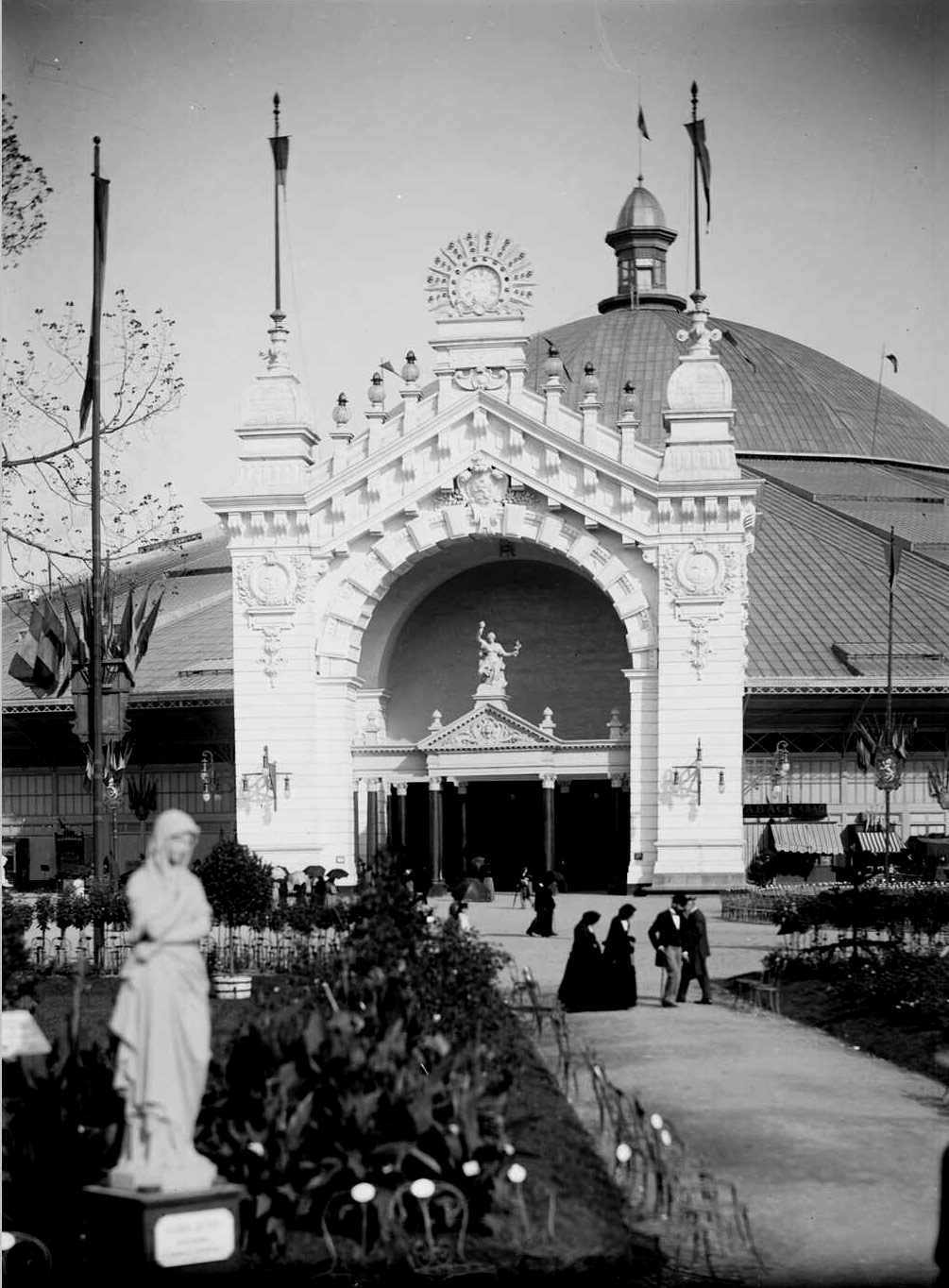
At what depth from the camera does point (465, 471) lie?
51.9 metres

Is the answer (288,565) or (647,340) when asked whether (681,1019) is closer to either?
(288,565)

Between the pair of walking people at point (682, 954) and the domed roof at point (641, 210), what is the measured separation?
189 feet

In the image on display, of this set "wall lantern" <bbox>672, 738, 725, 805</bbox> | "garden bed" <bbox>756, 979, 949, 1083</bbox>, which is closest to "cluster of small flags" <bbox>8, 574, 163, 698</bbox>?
"garden bed" <bbox>756, 979, 949, 1083</bbox>

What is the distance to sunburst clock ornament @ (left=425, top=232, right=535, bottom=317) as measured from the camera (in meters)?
51.7

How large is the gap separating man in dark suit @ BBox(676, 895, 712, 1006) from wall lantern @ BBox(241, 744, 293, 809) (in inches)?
992

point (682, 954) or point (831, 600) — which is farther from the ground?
point (831, 600)

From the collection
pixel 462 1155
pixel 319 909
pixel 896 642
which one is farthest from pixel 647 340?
pixel 462 1155

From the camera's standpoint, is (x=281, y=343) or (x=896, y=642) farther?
(x=896, y=642)

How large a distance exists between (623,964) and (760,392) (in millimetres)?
54554

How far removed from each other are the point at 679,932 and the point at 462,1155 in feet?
42.2

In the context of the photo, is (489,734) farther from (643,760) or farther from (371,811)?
(643,760)

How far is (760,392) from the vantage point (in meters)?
78.9

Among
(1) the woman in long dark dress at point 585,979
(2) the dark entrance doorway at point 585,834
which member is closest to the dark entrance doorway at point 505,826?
(2) the dark entrance doorway at point 585,834

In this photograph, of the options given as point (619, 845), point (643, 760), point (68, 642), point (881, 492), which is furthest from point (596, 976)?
point (881, 492)
